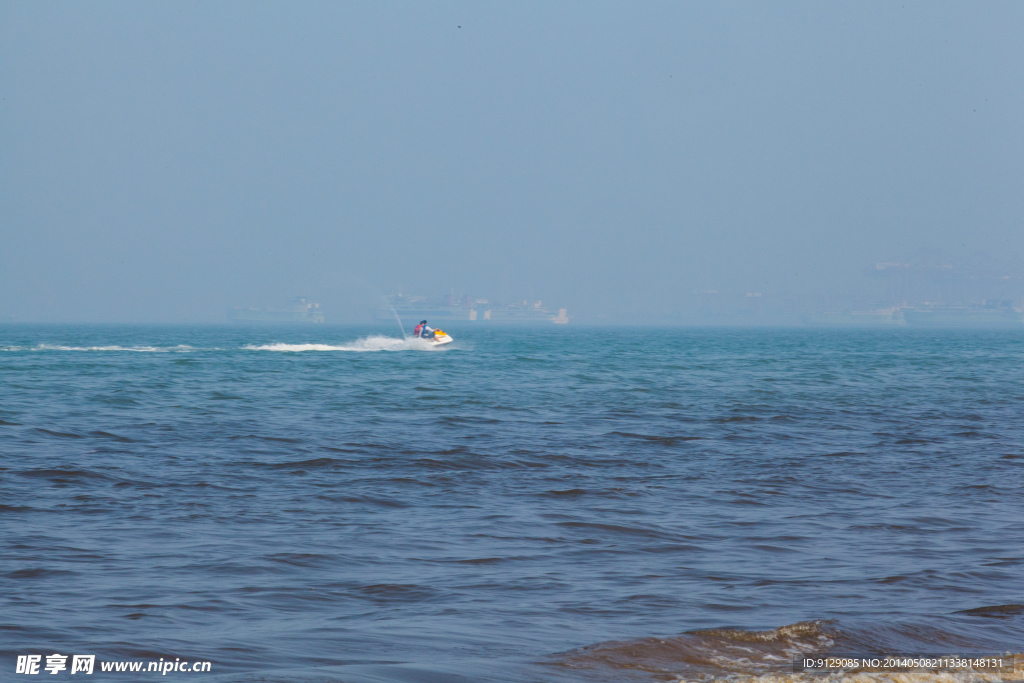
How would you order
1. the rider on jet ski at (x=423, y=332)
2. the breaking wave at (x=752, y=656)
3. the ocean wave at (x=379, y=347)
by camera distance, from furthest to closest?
1. the ocean wave at (x=379, y=347)
2. the rider on jet ski at (x=423, y=332)
3. the breaking wave at (x=752, y=656)

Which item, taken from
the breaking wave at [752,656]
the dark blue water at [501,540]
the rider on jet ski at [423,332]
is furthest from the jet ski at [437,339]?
the breaking wave at [752,656]

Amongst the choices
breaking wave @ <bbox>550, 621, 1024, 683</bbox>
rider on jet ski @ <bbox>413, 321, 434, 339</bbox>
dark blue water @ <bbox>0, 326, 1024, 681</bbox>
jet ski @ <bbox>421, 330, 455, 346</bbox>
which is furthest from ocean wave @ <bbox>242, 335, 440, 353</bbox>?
breaking wave @ <bbox>550, 621, 1024, 683</bbox>

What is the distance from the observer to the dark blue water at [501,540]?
25.9 feet

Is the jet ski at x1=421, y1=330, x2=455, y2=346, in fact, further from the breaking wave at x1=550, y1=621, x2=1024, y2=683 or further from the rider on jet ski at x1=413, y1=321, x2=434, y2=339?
the breaking wave at x1=550, y1=621, x2=1024, y2=683

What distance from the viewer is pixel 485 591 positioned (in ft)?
31.0

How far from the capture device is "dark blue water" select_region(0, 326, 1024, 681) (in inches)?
311

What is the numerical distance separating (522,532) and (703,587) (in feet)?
10.2

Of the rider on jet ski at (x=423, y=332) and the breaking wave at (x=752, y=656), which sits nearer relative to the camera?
the breaking wave at (x=752, y=656)

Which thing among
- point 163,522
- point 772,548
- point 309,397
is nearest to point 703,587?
point 772,548

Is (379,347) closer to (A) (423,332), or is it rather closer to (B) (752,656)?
(A) (423,332)

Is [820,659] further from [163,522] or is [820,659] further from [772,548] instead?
[163,522]

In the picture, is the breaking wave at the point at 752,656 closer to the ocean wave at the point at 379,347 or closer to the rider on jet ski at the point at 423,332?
the rider on jet ski at the point at 423,332

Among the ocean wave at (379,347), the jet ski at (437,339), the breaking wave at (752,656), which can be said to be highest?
the jet ski at (437,339)

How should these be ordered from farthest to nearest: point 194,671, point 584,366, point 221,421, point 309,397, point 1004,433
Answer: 1. point 584,366
2. point 309,397
3. point 221,421
4. point 1004,433
5. point 194,671
